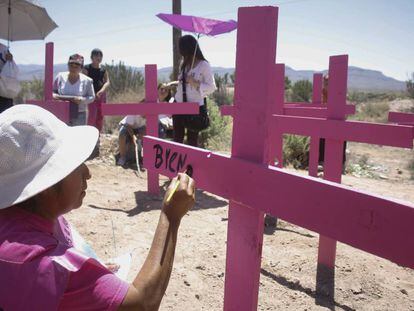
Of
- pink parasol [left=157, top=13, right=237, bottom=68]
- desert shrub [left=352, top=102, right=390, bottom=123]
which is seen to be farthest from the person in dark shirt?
desert shrub [left=352, top=102, right=390, bottom=123]

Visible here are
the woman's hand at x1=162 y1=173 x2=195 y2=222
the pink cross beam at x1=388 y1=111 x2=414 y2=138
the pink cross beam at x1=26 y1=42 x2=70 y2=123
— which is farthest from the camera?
the pink cross beam at x1=26 y1=42 x2=70 y2=123

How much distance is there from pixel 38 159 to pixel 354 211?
2.84 ft

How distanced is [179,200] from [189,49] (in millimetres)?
3494

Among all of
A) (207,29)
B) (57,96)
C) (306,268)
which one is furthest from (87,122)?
(306,268)

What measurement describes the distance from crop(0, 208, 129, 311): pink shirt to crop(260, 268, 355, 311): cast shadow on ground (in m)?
1.84

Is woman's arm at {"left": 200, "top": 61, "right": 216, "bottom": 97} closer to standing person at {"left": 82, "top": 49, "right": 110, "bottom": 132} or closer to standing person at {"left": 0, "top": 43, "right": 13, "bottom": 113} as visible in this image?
standing person at {"left": 0, "top": 43, "right": 13, "bottom": 113}

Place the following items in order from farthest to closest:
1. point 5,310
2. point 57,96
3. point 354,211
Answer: point 57,96 → point 354,211 → point 5,310

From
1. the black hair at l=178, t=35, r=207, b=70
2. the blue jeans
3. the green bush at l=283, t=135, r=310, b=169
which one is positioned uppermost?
the black hair at l=178, t=35, r=207, b=70

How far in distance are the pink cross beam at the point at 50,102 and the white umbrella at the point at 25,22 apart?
154 centimetres

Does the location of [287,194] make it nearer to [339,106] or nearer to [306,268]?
[339,106]

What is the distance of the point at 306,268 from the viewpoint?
2.93 metres

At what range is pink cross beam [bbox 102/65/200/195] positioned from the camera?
4.46 m

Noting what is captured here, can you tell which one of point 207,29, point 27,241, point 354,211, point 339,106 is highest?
point 207,29

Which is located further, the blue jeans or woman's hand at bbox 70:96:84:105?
the blue jeans
